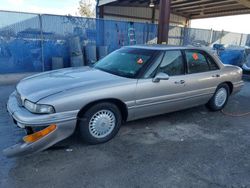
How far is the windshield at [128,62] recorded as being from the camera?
370 centimetres

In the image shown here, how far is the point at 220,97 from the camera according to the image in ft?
16.5

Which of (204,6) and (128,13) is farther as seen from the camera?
(128,13)

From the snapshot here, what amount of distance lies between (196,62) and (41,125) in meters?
3.17

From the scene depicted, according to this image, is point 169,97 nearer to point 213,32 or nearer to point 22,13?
point 22,13

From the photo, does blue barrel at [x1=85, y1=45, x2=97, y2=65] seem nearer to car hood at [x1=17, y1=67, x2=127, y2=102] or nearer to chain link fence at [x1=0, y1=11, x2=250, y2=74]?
chain link fence at [x1=0, y1=11, x2=250, y2=74]

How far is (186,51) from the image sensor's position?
14.0 feet

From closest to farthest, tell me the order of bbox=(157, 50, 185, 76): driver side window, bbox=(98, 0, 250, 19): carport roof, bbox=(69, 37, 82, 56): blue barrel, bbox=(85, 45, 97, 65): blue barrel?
bbox=(157, 50, 185, 76): driver side window < bbox=(69, 37, 82, 56): blue barrel < bbox=(85, 45, 97, 65): blue barrel < bbox=(98, 0, 250, 19): carport roof

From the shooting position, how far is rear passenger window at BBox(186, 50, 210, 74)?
424 cm

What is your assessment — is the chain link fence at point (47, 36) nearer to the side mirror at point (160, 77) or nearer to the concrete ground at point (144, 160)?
the concrete ground at point (144, 160)

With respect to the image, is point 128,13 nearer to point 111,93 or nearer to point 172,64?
point 172,64

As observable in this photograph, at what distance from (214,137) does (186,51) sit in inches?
67.6

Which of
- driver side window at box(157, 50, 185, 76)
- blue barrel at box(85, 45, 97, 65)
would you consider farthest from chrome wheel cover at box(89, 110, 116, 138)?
blue barrel at box(85, 45, 97, 65)

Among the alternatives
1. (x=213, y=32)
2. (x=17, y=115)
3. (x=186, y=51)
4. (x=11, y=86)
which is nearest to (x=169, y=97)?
(x=186, y=51)

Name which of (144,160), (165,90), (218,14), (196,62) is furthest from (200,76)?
(218,14)
